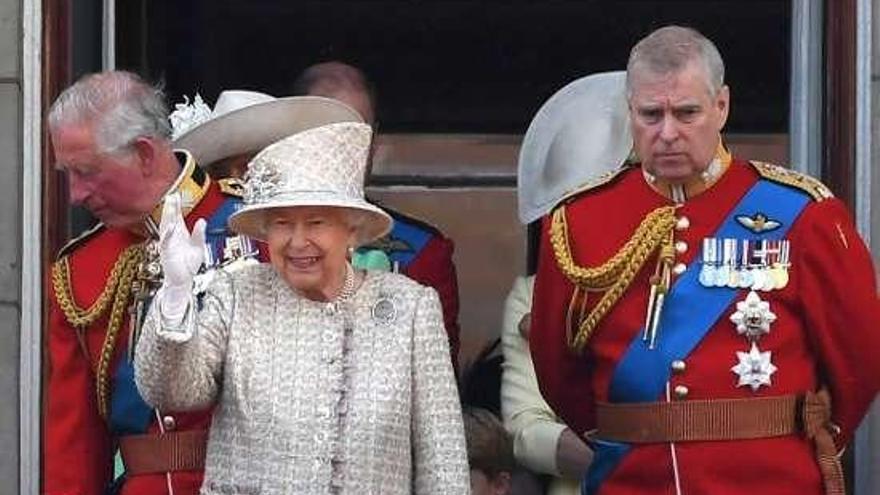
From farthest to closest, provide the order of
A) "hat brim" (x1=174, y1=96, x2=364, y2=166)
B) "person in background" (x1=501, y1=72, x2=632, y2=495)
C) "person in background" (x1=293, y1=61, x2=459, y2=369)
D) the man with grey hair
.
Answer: "person in background" (x1=293, y1=61, x2=459, y2=369)
"person in background" (x1=501, y1=72, x2=632, y2=495)
"hat brim" (x1=174, y1=96, x2=364, y2=166)
the man with grey hair

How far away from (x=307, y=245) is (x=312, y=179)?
0.36 ft

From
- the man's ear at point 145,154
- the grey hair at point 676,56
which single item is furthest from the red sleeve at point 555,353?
the man's ear at point 145,154

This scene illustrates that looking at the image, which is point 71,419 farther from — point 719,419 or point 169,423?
point 719,419

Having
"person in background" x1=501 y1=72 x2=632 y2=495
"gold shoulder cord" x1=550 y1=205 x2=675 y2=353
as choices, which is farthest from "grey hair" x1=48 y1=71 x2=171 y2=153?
"person in background" x1=501 y1=72 x2=632 y2=495

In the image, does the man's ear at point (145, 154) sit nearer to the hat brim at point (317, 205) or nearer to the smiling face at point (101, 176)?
the smiling face at point (101, 176)

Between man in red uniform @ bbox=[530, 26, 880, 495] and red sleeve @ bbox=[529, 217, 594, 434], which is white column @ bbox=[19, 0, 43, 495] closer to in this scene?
red sleeve @ bbox=[529, 217, 594, 434]

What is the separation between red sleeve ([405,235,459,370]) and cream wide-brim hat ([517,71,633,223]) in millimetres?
191

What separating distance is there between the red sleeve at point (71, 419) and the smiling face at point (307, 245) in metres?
0.62

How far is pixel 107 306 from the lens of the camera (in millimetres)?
4980

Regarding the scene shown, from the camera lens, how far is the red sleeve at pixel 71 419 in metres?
5.03

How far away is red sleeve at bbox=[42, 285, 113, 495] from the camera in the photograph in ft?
16.5

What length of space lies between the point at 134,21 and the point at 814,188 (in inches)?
80.3

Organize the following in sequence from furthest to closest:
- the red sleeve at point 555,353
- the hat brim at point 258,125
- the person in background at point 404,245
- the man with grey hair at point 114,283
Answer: the person in background at point 404,245 < the hat brim at point 258,125 < the red sleeve at point 555,353 < the man with grey hair at point 114,283

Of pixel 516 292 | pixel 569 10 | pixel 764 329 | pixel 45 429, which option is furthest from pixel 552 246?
A: pixel 569 10
